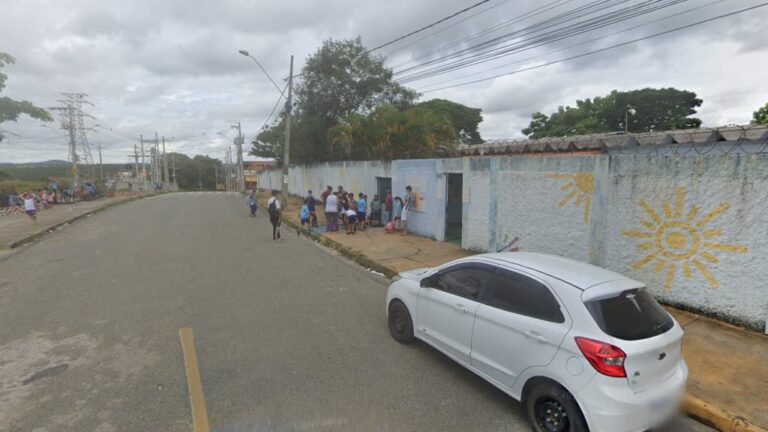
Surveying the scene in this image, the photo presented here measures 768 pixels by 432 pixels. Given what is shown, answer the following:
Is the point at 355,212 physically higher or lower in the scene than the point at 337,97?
lower

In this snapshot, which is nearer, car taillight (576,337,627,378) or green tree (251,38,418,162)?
car taillight (576,337,627,378)

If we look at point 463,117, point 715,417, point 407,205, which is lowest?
point 715,417

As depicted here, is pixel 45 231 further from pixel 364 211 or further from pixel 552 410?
pixel 552 410

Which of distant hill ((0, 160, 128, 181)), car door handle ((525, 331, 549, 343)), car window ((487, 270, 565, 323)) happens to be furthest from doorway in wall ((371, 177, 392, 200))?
distant hill ((0, 160, 128, 181))

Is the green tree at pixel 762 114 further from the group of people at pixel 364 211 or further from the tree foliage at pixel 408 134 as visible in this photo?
the group of people at pixel 364 211

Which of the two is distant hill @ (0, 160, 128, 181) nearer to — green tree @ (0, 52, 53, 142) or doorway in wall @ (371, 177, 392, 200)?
green tree @ (0, 52, 53, 142)

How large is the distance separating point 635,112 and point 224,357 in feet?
135

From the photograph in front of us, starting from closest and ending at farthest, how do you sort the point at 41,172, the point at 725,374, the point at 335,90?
1. the point at 725,374
2. the point at 335,90
3. the point at 41,172

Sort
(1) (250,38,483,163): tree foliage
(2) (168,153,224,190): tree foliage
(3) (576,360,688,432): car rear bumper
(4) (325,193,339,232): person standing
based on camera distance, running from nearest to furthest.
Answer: (3) (576,360,688,432): car rear bumper → (4) (325,193,339,232): person standing → (1) (250,38,483,163): tree foliage → (2) (168,153,224,190): tree foliage

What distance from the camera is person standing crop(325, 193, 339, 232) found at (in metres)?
13.1

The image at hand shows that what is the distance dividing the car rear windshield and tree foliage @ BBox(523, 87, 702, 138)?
3466 cm

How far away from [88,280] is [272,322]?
193 inches

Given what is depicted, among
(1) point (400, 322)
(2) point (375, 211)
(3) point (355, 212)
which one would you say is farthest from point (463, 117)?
(1) point (400, 322)

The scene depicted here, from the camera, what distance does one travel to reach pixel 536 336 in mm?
3195
